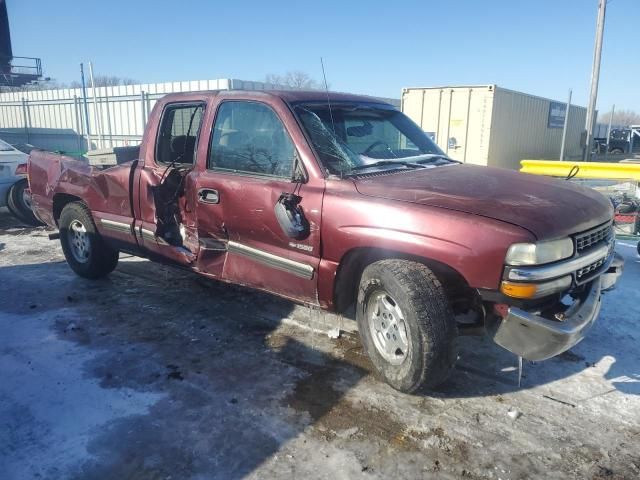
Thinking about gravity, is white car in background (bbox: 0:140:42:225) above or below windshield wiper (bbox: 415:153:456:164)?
below

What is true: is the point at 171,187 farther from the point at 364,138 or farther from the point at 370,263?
the point at 370,263

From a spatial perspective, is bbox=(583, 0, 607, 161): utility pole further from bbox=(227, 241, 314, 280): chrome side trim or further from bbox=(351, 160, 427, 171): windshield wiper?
bbox=(227, 241, 314, 280): chrome side trim

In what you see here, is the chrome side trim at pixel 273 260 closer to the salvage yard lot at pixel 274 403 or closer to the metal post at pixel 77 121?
the salvage yard lot at pixel 274 403

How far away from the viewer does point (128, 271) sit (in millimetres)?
6035

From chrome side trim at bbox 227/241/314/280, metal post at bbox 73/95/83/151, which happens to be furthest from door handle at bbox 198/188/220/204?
metal post at bbox 73/95/83/151

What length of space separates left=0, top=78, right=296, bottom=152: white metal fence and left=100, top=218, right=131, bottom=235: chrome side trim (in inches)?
419

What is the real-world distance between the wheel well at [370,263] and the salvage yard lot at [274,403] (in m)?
0.53

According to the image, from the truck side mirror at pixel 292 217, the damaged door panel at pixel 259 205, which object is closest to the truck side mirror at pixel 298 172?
the damaged door panel at pixel 259 205

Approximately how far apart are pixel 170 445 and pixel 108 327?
1.92m

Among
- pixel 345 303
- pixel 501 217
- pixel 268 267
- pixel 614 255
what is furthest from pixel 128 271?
pixel 614 255

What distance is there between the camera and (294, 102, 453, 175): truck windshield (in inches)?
145

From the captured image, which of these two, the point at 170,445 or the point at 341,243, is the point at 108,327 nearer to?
the point at 170,445

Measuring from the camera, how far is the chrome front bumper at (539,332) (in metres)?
2.84

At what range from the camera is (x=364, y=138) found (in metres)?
4.00
